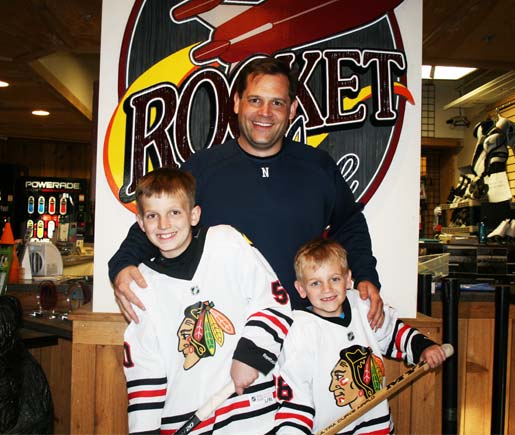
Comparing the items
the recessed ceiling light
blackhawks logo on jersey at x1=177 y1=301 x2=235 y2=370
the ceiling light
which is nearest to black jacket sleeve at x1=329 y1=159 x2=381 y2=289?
blackhawks logo on jersey at x1=177 y1=301 x2=235 y2=370

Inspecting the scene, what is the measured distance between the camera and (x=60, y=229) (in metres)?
5.03

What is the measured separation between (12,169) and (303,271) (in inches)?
343

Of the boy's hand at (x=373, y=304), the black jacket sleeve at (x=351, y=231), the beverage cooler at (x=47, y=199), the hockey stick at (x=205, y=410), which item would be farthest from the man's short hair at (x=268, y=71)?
the beverage cooler at (x=47, y=199)

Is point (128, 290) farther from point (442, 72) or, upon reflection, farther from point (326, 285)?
point (442, 72)

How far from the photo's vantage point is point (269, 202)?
6.22ft

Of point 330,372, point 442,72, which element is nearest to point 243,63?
point 330,372

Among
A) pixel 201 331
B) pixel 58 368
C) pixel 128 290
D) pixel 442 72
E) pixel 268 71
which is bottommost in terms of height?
pixel 58 368

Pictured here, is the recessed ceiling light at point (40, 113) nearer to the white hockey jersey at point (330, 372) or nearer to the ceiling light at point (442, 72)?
the ceiling light at point (442, 72)

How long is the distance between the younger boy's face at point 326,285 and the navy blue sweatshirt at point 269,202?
0.14m

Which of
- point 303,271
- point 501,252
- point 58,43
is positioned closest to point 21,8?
point 58,43

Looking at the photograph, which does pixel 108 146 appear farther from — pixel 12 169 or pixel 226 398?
pixel 12 169

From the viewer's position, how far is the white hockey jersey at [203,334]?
163cm

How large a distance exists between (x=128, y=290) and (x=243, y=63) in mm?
1235

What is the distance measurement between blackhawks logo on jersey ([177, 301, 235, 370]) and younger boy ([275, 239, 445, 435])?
24 cm
